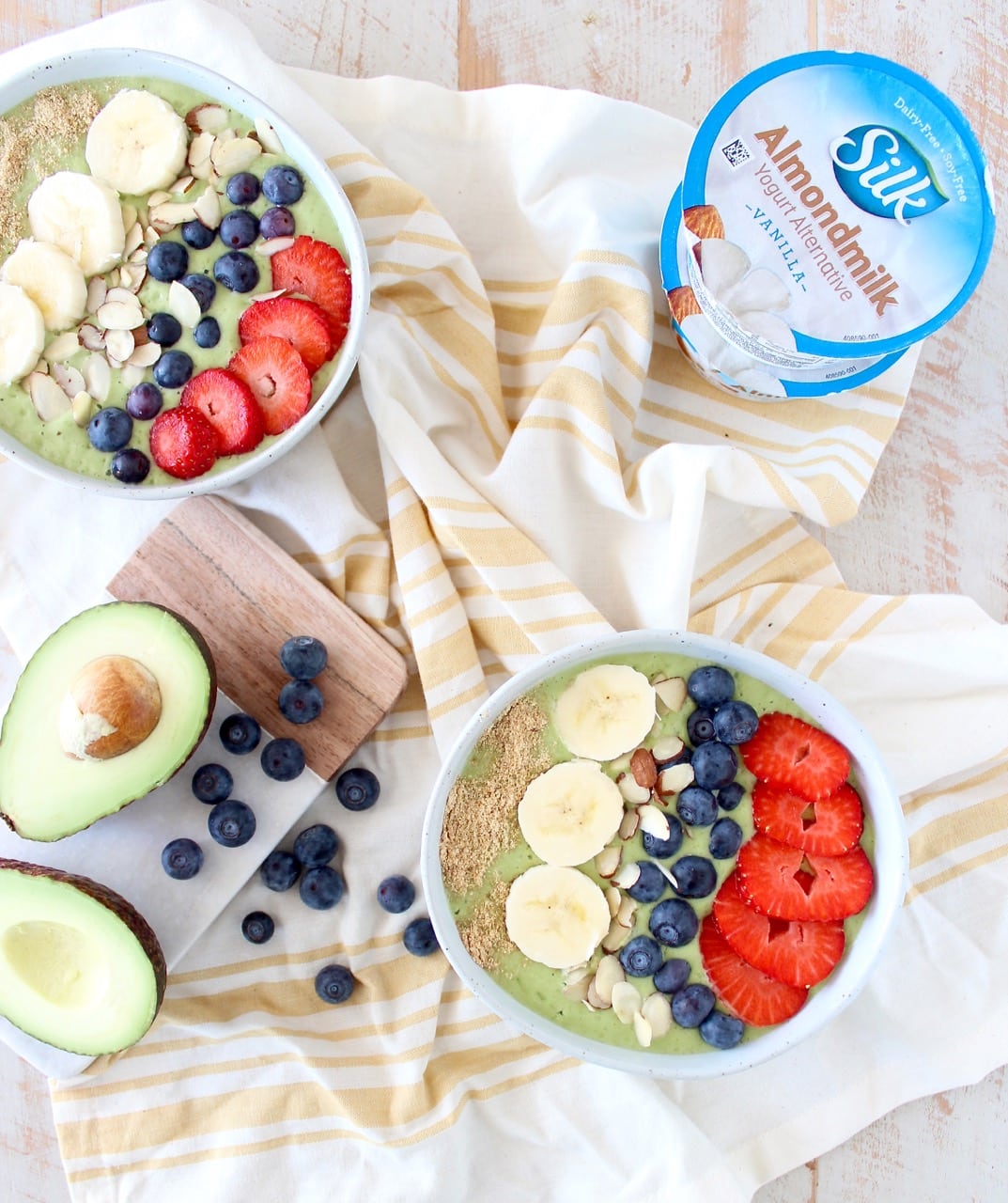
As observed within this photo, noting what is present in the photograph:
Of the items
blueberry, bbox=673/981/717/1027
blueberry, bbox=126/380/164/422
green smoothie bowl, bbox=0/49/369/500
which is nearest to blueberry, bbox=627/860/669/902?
blueberry, bbox=673/981/717/1027

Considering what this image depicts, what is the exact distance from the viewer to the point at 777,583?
4.36ft

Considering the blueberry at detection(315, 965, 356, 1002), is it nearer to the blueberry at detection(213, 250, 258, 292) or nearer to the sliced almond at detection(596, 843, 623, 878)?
the sliced almond at detection(596, 843, 623, 878)

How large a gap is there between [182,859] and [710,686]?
0.61m

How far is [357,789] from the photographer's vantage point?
4.19 ft

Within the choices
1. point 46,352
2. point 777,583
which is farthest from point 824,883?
point 46,352

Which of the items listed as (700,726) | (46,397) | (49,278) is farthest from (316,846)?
(49,278)

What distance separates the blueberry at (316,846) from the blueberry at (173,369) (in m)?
0.53

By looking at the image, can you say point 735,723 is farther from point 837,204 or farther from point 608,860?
point 837,204

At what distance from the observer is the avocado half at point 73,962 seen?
1149 millimetres

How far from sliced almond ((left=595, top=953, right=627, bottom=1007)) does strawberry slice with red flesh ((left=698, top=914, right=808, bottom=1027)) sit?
10 cm

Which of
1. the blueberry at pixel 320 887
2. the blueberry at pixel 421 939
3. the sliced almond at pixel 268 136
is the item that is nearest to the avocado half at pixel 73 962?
the blueberry at pixel 320 887

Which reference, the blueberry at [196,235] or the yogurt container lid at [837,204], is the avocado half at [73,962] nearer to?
the blueberry at [196,235]

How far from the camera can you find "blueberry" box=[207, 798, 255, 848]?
1229 millimetres

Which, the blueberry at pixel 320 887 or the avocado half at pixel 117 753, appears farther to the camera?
the blueberry at pixel 320 887
